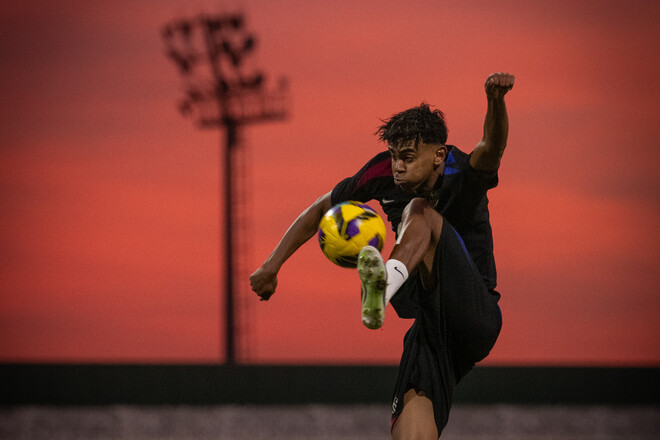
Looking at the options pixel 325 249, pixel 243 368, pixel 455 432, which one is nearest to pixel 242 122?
pixel 243 368

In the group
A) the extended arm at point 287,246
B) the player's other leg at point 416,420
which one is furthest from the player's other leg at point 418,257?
the extended arm at point 287,246

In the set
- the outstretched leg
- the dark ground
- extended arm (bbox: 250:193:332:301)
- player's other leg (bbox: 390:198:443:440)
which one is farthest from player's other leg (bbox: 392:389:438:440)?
the dark ground

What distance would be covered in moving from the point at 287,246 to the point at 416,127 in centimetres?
99

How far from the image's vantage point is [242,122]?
58.9 feet

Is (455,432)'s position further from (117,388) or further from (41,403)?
(41,403)

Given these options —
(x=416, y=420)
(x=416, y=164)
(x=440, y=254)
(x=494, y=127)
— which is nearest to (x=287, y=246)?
(x=416, y=164)

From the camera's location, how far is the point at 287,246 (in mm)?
4883

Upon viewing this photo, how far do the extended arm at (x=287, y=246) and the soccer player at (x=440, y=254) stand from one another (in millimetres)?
440

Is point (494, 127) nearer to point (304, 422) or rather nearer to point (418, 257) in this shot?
point (418, 257)

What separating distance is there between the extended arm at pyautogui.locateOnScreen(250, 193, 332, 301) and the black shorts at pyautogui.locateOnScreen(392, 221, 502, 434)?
2.10 ft

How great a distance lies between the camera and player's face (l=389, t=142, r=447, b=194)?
434 centimetres

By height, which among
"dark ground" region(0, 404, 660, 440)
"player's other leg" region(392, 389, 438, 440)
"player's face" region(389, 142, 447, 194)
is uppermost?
"player's face" region(389, 142, 447, 194)

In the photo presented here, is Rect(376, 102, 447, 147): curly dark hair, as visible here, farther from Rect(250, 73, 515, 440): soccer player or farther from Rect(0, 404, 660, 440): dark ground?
Rect(0, 404, 660, 440): dark ground

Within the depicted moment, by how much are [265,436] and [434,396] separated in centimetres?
606
